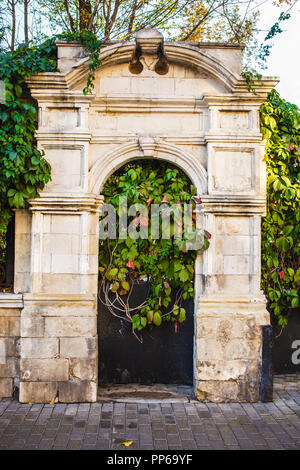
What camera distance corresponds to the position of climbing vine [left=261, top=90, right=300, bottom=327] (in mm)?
5500

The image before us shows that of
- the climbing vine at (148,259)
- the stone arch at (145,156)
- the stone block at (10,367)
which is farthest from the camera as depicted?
the climbing vine at (148,259)

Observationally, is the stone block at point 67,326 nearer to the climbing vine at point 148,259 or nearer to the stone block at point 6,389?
the climbing vine at point 148,259

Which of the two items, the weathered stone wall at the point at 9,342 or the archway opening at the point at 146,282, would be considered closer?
the weathered stone wall at the point at 9,342

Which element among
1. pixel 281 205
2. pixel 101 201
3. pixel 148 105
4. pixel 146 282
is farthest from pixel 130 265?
pixel 281 205

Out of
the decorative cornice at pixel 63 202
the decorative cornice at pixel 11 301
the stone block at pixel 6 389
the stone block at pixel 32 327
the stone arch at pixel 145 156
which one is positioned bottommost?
the stone block at pixel 6 389

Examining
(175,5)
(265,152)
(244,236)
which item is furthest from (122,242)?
(175,5)

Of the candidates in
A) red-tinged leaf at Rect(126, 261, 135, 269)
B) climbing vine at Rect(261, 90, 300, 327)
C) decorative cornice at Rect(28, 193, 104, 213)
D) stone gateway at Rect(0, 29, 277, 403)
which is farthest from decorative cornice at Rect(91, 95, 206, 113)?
red-tinged leaf at Rect(126, 261, 135, 269)

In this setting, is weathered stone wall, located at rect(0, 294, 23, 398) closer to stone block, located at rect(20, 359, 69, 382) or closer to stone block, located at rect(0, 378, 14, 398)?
stone block, located at rect(0, 378, 14, 398)

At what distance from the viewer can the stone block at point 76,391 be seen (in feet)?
16.2

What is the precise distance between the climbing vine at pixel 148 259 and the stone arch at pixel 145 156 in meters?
0.17

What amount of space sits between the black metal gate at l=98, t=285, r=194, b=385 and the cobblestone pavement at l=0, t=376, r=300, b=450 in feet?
2.65

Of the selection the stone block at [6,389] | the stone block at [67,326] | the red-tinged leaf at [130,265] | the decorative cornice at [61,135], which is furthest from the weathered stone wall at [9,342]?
the decorative cornice at [61,135]

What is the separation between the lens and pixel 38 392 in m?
4.95

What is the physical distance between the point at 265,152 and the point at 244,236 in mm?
1211
